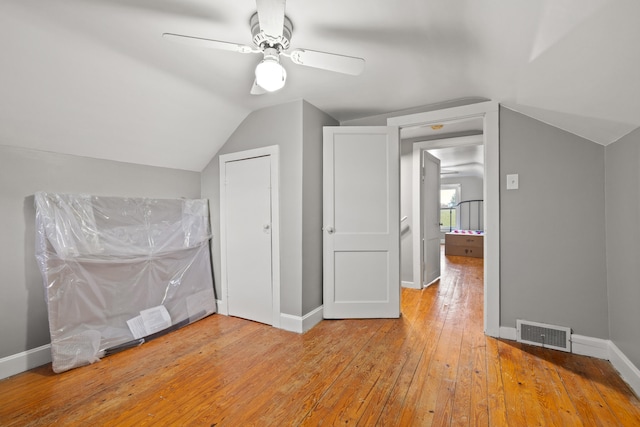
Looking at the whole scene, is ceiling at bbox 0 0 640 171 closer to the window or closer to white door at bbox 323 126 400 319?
white door at bbox 323 126 400 319

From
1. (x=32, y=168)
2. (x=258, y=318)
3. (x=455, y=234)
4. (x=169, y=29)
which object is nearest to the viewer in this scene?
(x=169, y=29)

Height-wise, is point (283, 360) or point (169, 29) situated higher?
point (169, 29)

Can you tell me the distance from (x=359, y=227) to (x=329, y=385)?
148 cm

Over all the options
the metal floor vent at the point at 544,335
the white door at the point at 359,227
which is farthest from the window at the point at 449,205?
the metal floor vent at the point at 544,335

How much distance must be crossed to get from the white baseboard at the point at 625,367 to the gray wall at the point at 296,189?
2.25 meters

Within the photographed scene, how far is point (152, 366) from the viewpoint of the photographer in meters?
2.05

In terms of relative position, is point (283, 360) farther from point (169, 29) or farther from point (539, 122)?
point (539, 122)

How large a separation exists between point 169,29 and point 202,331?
2449mm

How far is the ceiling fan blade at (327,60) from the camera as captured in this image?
1503mm

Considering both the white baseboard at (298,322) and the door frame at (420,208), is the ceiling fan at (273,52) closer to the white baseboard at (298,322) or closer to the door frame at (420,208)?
the white baseboard at (298,322)

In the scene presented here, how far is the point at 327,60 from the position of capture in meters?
1.56

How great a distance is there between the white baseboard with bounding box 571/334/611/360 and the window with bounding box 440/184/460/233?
7634 mm

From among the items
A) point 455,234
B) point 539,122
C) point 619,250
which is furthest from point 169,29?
point 455,234

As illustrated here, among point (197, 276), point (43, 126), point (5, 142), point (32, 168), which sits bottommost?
point (197, 276)
